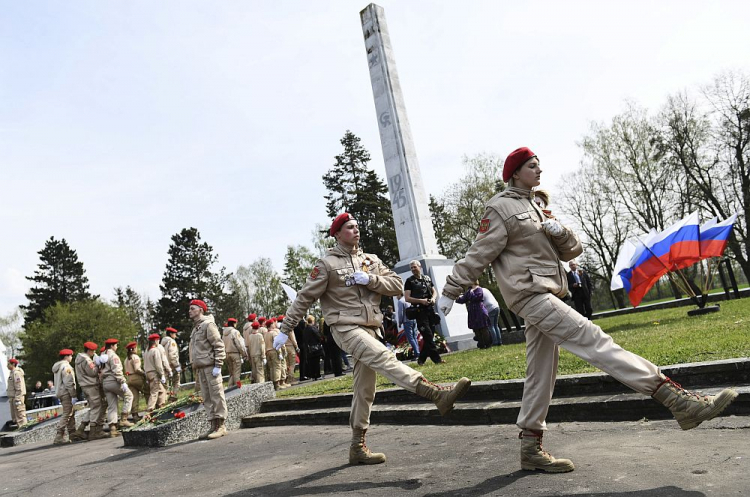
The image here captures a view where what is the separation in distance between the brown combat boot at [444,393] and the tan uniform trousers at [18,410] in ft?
65.2

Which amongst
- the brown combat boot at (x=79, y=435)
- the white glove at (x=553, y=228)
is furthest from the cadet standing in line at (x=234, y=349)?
the white glove at (x=553, y=228)

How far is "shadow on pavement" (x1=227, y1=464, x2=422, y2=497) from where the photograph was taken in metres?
4.38

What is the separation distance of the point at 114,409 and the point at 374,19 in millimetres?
14989

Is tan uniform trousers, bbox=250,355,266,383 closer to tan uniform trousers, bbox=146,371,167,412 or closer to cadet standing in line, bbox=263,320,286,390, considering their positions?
cadet standing in line, bbox=263,320,286,390

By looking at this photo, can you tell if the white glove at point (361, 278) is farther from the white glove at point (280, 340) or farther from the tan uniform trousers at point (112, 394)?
the tan uniform trousers at point (112, 394)

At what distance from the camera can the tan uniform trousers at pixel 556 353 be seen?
3.72m

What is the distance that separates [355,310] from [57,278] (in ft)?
227

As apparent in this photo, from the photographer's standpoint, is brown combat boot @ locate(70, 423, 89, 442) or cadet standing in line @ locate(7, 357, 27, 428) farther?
cadet standing in line @ locate(7, 357, 27, 428)

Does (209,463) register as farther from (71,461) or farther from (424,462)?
(71,461)

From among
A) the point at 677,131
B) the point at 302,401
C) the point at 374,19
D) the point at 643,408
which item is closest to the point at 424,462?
the point at 643,408

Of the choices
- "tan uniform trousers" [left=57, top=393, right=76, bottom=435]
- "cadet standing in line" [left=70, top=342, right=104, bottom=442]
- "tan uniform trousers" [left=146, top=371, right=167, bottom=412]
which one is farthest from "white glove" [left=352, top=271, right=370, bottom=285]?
"tan uniform trousers" [left=146, top=371, right=167, bottom=412]

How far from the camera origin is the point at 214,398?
9375mm

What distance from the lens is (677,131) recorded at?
3484 centimetres

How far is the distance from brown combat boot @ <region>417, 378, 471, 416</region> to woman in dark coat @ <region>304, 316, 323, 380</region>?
1189 centimetres
